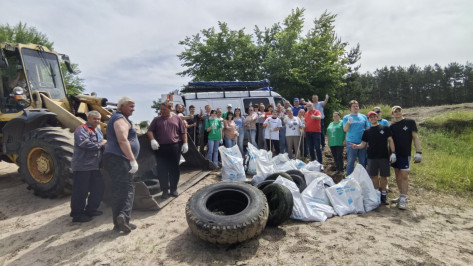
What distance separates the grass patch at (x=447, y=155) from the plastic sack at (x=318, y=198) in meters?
2.97

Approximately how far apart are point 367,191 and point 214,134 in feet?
12.4

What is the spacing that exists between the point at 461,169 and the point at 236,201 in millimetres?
5645

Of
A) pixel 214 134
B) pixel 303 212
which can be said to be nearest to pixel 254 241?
pixel 303 212

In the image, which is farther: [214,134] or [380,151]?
[214,134]

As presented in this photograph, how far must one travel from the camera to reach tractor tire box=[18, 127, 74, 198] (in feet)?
14.7

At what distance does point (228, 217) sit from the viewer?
2.99 metres

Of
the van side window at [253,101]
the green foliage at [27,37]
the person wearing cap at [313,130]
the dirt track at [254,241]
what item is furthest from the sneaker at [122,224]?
the green foliage at [27,37]

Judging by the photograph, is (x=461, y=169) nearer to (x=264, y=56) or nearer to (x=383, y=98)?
(x=264, y=56)

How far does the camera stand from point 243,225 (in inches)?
112

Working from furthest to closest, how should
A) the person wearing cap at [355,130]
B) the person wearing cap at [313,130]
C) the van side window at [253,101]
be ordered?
the van side window at [253,101] → the person wearing cap at [313,130] → the person wearing cap at [355,130]

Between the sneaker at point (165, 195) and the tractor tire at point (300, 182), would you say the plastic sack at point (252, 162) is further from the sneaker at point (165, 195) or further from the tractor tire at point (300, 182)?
the sneaker at point (165, 195)

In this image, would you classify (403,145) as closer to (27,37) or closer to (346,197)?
(346,197)

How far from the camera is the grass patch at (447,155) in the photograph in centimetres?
546

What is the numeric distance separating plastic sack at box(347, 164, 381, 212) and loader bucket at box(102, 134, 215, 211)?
3.13 meters
